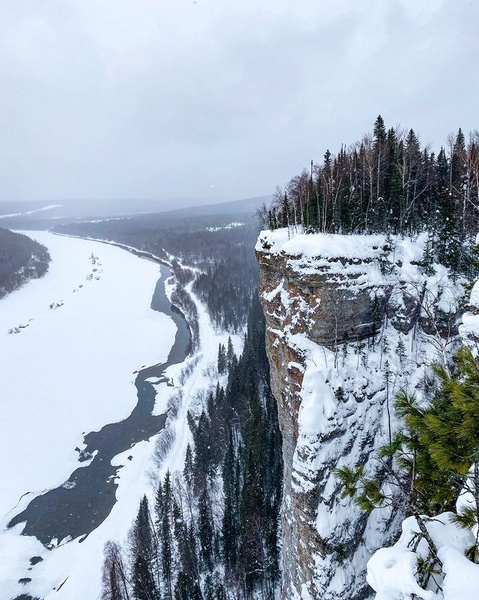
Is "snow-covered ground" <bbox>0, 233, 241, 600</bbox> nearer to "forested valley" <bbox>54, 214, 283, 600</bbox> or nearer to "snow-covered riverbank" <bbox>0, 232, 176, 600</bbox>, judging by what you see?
"snow-covered riverbank" <bbox>0, 232, 176, 600</bbox>

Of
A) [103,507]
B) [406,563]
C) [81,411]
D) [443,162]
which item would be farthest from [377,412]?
[81,411]

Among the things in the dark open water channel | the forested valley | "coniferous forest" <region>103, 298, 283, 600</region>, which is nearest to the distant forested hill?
the dark open water channel

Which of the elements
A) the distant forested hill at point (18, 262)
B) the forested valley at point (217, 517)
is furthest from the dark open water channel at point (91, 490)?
the distant forested hill at point (18, 262)

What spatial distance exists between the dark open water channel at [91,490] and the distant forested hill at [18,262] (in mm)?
98067

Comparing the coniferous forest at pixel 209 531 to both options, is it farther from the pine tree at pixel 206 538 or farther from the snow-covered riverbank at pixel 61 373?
the snow-covered riverbank at pixel 61 373

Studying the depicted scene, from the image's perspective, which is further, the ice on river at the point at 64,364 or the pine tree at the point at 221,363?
the pine tree at the point at 221,363

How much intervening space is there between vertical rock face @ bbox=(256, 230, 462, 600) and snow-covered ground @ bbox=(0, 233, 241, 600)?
2029 cm

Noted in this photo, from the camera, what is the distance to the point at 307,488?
19.0 m

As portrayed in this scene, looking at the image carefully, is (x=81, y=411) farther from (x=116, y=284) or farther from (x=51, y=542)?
(x=116, y=284)

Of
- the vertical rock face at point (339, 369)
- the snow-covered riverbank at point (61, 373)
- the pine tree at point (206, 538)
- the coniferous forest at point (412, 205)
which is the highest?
the coniferous forest at point (412, 205)

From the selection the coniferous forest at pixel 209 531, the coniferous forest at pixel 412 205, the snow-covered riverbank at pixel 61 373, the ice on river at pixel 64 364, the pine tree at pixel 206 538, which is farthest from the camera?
the ice on river at pixel 64 364

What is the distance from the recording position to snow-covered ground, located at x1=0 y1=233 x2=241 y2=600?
30.9 m

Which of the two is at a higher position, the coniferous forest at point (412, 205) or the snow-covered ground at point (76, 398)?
the coniferous forest at point (412, 205)

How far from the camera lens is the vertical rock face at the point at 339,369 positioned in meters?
19.2
